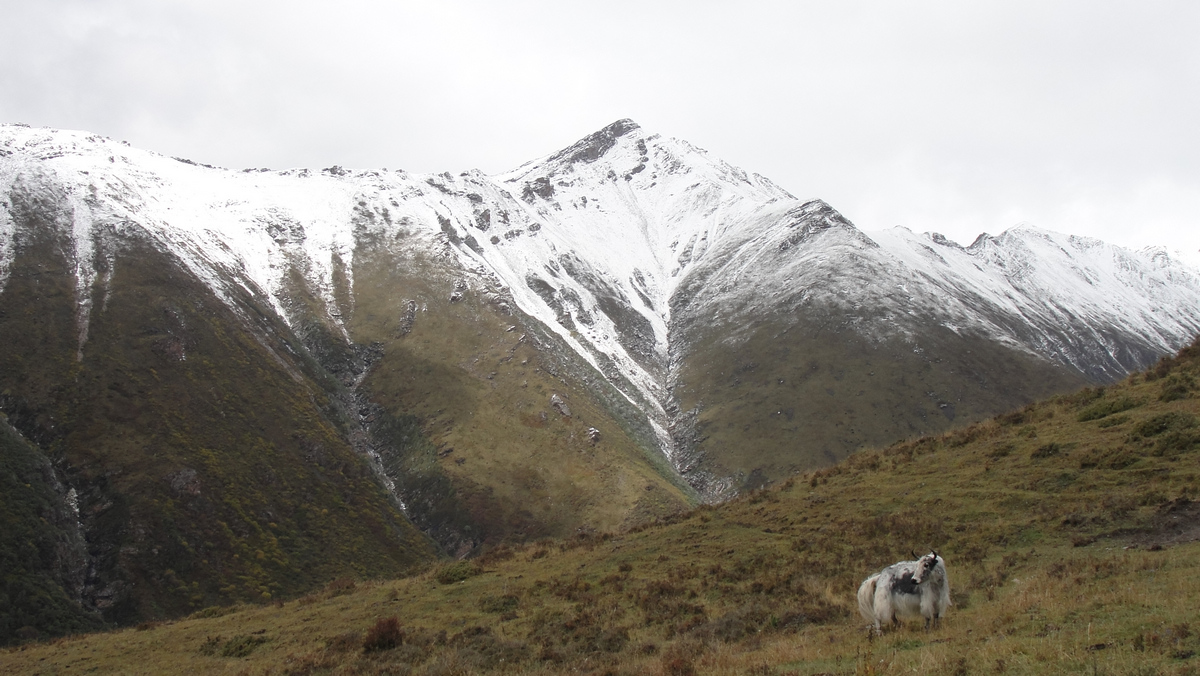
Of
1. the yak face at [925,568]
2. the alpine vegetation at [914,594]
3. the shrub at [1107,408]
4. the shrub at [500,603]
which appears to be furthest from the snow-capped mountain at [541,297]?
the yak face at [925,568]

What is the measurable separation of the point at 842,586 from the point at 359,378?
114 meters

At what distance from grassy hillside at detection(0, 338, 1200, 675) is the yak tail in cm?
62

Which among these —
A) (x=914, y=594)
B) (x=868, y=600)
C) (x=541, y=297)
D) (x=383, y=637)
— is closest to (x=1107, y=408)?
(x=868, y=600)

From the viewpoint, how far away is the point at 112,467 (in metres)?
66.2

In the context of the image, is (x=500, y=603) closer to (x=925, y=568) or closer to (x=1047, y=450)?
(x=925, y=568)

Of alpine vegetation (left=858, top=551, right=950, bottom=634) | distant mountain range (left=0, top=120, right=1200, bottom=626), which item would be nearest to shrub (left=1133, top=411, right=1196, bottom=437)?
alpine vegetation (left=858, top=551, right=950, bottom=634)

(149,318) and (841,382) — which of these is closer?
(149,318)

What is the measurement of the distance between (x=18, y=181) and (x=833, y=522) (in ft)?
483

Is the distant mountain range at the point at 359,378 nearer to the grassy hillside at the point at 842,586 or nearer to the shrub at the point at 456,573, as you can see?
the grassy hillside at the point at 842,586

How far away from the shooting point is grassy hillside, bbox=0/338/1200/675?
12.5 metres

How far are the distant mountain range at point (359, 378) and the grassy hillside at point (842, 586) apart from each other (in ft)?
130

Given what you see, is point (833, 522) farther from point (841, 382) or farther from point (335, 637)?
point (841, 382)

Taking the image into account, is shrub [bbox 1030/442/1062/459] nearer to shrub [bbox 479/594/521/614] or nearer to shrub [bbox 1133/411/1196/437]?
shrub [bbox 1133/411/1196/437]

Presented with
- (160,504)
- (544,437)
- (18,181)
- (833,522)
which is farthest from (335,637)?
(18,181)
